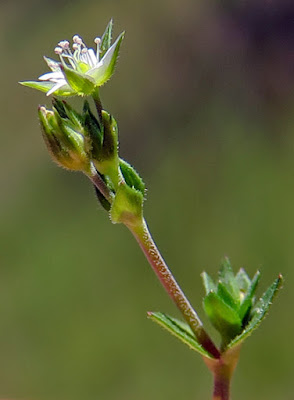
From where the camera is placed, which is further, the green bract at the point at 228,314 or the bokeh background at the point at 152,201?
the bokeh background at the point at 152,201

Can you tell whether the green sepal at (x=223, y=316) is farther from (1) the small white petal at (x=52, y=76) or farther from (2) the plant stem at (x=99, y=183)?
(1) the small white petal at (x=52, y=76)

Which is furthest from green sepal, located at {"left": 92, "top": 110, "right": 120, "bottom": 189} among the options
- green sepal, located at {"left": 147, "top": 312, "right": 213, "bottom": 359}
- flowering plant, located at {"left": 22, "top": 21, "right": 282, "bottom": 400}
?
green sepal, located at {"left": 147, "top": 312, "right": 213, "bottom": 359}

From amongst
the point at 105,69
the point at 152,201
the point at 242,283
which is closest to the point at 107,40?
the point at 105,69

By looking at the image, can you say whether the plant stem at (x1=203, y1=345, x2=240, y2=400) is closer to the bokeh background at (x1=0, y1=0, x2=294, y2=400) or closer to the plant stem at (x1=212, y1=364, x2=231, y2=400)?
the plant stem at (x1=212, y1=364, x2=231, y2=400)

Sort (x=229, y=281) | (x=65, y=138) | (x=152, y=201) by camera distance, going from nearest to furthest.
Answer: (x=65, y=138) < (x=229, y=281) < (x=152, y=201)

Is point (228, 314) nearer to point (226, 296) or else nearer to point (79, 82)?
point (226, 296)

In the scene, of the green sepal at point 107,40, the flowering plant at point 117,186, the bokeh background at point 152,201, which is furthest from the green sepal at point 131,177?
the bokeh background at point 152,201
